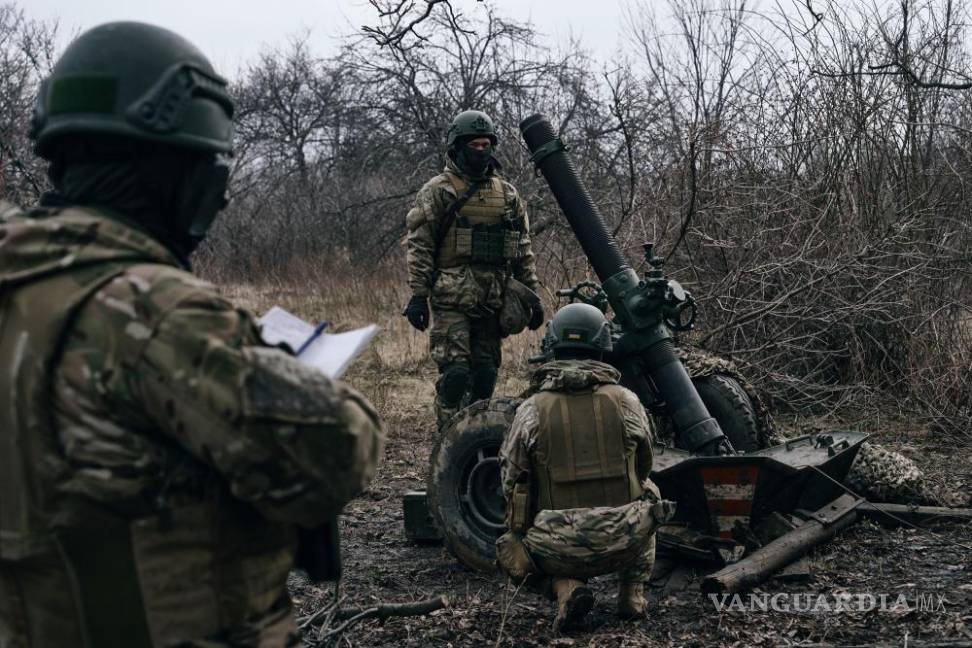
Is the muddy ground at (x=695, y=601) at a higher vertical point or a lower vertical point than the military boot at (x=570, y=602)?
lower

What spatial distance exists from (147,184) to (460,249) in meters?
4.63

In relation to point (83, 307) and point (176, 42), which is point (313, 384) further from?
point (176, 42)

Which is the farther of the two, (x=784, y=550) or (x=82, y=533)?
(x=784, y=550)

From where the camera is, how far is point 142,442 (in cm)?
176

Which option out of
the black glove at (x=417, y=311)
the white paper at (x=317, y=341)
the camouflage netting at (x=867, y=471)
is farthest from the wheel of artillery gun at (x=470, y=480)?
the white paper at (x=317, y=341)

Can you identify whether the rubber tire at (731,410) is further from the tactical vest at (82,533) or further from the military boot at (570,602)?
the tactical vest at (82,533)

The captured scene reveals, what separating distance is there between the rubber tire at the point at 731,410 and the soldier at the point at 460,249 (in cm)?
125

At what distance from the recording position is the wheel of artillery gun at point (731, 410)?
20.4ft

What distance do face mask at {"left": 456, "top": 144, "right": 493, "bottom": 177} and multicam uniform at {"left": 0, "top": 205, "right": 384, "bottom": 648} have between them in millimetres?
4740

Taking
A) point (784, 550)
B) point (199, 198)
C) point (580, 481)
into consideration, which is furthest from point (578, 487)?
point (199, 198)

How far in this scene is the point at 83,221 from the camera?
1.84 meters

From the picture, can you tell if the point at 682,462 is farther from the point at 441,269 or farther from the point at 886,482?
the point at 441,269

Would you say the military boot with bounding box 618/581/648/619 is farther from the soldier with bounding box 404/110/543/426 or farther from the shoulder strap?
the shoulder strap

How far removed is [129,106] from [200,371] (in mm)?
546
